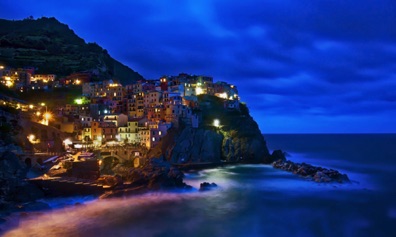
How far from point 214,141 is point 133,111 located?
22.7 metres

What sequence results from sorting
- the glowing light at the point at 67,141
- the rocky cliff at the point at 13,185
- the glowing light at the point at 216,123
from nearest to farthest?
the rocky cliff at the point at 13,185, the glowing light at the point at 67,141, the glowing light at the point at 216,123

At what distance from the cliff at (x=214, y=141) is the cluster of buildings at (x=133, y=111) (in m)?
2.58

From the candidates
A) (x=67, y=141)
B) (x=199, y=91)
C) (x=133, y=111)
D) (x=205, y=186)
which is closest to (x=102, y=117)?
(x=133, y=111)

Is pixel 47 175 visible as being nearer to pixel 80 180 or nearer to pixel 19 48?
pixel 80 180

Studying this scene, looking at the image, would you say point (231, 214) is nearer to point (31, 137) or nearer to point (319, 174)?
point (319, 174)

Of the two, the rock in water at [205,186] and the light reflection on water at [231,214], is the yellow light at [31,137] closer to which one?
the light reflection on water at [231,214]

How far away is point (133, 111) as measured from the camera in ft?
248

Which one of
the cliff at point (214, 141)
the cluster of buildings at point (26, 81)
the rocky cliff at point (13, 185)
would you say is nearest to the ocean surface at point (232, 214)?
the rocky cliff at point (13, 185)

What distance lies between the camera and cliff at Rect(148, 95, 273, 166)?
199ft

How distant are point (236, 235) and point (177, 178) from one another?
16.0m

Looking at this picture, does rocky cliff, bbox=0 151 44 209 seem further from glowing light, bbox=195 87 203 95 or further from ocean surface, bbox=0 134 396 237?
glowing light, bbox=195 87 203 95

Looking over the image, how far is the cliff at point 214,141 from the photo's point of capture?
199ft

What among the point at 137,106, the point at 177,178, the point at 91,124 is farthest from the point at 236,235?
the point at 137,106

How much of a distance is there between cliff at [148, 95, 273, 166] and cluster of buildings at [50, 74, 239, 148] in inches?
102
